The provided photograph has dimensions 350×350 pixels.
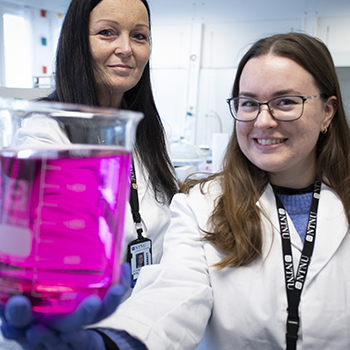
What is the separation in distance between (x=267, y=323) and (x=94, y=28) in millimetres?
1222

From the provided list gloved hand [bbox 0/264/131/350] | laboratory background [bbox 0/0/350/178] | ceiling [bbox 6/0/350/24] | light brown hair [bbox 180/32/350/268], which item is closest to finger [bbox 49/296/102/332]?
gloved hand [bbox 0/264/131/350]

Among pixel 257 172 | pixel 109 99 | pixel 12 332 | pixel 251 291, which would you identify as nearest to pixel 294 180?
pixel 257 172

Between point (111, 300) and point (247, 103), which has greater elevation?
point (247, 103)

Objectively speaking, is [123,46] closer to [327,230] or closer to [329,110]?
[329,110]

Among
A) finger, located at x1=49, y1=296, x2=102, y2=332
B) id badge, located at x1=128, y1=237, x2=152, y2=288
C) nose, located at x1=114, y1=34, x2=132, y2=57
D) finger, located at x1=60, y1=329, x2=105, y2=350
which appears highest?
nose, located at x1=114, y1=34, x2=132, y2=57

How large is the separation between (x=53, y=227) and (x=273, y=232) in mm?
879

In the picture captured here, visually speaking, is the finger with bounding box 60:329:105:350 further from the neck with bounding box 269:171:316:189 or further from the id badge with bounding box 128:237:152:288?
the neck with bounding box 269:171:316:189

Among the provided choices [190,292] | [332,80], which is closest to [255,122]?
[332,80]

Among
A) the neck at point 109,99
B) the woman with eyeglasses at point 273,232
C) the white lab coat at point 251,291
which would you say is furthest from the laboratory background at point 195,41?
the white lab coat at point 251,291

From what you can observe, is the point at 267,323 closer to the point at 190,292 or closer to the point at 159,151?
the point at 190,292

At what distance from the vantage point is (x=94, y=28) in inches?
56.2

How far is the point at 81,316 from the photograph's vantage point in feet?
1.43

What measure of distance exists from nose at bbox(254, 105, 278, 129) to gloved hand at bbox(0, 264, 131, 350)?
73 cm

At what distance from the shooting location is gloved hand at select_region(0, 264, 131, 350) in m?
0.43
